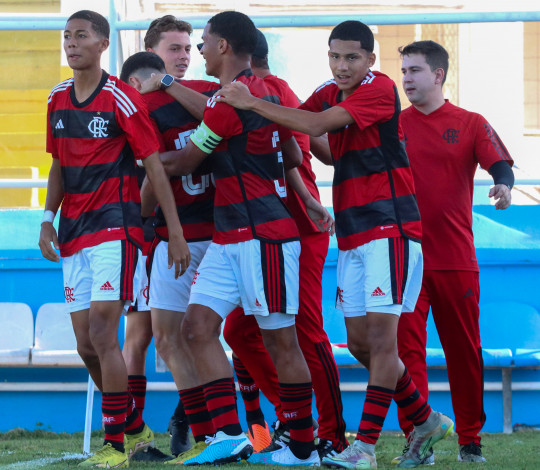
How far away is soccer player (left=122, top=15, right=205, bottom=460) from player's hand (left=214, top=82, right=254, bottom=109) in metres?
0.78

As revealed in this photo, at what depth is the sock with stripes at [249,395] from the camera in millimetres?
4230

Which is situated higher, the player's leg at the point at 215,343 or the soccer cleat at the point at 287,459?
the player's leg at the point at 215,343

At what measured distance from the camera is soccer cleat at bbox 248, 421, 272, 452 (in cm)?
412

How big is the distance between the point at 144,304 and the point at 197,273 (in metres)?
0.98

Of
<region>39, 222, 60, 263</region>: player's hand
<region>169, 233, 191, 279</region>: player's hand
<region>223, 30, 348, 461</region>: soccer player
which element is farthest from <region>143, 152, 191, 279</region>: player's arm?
<region>223, 30, 348, 461</region>: soccer player

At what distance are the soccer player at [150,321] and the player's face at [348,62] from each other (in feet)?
3.16

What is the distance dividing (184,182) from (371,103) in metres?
0.85

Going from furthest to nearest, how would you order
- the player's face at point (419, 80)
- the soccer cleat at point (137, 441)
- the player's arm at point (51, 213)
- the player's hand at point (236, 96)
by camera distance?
1. the player's face at point (419, 80)
2. the soccer cleat at point (137, 441)
3. the player's arm at point (51, 213)
4. the player's hand at point (236, 96)

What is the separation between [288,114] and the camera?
11.4ft

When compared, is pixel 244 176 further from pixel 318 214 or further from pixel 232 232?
pixel 318 214

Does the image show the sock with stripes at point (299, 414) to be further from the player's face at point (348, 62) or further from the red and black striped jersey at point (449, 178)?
the player's face at point (348, 62)

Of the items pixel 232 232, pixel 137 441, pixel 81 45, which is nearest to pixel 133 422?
pixel 137 441

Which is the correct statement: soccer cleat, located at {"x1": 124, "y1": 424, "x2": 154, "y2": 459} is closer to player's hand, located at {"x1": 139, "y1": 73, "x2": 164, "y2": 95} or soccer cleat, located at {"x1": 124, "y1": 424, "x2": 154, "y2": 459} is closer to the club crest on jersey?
the club crest on jersey

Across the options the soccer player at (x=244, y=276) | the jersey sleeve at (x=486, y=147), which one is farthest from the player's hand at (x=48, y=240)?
the jersey sleeve at (x=486, y=147)
